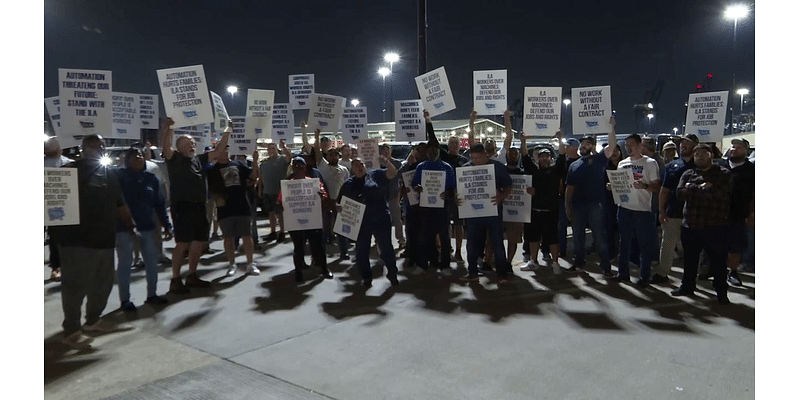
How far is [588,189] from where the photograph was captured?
7.52m

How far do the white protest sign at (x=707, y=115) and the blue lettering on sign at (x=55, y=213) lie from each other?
25.5 ft

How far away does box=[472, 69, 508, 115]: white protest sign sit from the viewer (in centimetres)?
880

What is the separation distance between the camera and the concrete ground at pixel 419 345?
4.09 m

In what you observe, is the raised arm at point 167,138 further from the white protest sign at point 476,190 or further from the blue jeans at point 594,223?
the blue jeans at point 594,223

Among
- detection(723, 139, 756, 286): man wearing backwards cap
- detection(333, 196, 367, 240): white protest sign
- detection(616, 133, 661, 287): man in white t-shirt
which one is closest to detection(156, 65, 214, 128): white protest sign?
detection(333, 196, 367, 240): white protest sign

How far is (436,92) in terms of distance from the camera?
901 centimetres

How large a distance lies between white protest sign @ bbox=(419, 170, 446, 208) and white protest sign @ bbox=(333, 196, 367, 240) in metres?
0.95

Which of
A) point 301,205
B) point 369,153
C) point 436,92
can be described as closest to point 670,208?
point 436,92

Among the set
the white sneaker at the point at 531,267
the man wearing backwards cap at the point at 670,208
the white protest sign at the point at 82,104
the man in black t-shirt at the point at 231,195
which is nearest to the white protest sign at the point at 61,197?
the white protest sign at the point at 82,104

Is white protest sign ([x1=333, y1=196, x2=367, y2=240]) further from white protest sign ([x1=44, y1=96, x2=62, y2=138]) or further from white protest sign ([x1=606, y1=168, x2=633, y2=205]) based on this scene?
white protest sign ([x1=44, y1=96, x2=62, y2=138])

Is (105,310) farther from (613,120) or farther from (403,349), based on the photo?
(613,120)

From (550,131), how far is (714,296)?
10.5ft

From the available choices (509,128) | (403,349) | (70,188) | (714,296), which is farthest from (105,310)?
(714,296)

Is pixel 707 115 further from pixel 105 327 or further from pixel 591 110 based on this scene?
pixel 105 327
